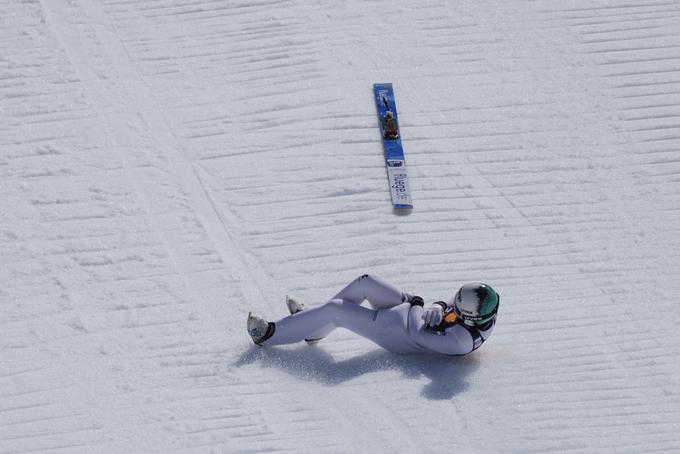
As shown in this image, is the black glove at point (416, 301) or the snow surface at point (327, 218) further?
→ the black glove at point (416, 301)

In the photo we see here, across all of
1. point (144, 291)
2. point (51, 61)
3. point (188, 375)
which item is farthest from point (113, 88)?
point (188, 375)

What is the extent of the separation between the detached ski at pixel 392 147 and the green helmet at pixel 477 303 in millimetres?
1849

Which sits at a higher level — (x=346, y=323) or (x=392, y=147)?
(x=392, y=147)

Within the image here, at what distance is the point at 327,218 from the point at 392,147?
1026 mm

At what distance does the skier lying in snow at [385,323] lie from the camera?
24.4ft

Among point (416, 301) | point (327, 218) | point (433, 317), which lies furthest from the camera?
point (327, 218)

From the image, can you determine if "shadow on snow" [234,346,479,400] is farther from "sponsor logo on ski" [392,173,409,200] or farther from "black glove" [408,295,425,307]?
"sponsor logo on ski" [392,173,409,200]

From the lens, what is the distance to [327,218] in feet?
29.3

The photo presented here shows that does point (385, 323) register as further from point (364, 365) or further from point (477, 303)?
point (477, 303)

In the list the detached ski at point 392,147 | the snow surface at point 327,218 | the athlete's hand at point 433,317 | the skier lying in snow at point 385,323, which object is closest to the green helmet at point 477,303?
the skier lying in snow at point 385,323

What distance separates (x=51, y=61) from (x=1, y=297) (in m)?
2.97

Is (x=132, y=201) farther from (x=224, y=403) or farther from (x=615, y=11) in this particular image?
(x=615, y=11)

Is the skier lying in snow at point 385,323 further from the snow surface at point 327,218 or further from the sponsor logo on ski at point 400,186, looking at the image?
the sponsor logo on ski at point 400,186

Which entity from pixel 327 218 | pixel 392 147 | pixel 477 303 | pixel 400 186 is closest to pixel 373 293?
pixel 477 303
